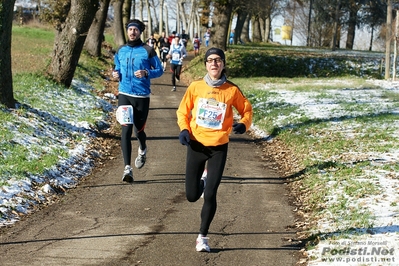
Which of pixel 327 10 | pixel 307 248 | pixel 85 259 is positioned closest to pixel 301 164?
pixel 307 248

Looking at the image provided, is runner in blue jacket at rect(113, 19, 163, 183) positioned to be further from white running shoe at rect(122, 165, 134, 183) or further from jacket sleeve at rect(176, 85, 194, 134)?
jacket sleeve at rect(176, 85, 194, 134)

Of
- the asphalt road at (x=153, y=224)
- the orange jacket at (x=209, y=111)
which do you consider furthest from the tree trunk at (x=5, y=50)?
the orange jacket at (x=209, y=111)

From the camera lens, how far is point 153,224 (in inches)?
329

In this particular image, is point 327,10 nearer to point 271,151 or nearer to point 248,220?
point 271,151

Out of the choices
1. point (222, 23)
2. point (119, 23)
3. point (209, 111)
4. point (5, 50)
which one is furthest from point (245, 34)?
point (209, 111)

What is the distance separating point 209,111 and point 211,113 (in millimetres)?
30

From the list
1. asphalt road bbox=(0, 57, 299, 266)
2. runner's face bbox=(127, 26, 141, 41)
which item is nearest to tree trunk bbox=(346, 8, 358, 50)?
asphalt road bbox=(0, 57, 299, 266)

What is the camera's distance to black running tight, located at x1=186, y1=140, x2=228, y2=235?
24.1 ft

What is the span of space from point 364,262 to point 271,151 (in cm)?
788

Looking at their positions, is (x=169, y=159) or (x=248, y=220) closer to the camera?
(x=248, y=220)

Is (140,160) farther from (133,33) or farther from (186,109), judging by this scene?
(186,109)

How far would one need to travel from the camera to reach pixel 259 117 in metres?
19.2

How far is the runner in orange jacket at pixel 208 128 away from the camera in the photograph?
7.35 meters

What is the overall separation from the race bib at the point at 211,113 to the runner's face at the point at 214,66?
0.28 m
